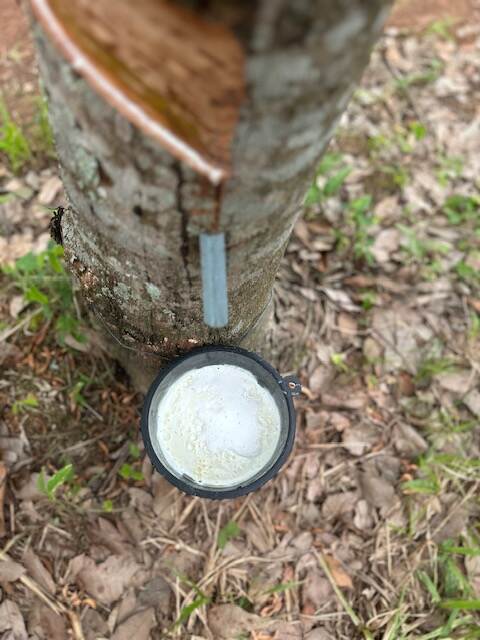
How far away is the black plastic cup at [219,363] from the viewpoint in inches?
55.3

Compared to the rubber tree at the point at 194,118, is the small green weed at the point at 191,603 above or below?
below

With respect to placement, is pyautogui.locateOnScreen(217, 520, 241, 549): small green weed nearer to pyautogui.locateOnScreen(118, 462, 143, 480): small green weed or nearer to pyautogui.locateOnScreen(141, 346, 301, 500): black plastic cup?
pyautogui.locateOnScreen(118, 462, 143, 480): small green weed

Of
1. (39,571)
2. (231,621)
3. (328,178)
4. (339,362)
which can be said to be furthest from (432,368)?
(39,571)

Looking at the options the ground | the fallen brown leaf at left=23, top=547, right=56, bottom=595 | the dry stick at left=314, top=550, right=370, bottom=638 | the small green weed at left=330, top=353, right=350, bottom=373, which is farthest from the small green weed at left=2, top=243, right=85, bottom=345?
the dry stick at left=314, top=550, right=370, bottom=638

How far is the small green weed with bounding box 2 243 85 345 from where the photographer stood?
1.97 m

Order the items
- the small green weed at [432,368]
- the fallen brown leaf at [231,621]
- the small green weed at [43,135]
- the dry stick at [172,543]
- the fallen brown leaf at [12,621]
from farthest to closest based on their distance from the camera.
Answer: the small green weed at [43,135] → the small green weed at [432,368] → the dry stick at [172,543] → the fallen brown leaf at [231,621] → the fallen brown leaf at [12,621]

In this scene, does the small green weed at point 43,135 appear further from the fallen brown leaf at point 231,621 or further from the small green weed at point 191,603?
the fallen brown leaf at point 231,621

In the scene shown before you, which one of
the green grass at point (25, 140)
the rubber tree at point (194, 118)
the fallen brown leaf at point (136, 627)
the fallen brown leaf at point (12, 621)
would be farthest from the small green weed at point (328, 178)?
the fallen brown leaf at point (12, 621)

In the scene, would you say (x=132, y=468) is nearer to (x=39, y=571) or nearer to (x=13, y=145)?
(x=39, y=571)

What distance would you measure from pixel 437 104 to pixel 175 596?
8.73 feet

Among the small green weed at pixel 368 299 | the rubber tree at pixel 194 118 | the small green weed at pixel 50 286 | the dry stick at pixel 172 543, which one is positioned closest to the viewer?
the rubber tree at pixel 194 118

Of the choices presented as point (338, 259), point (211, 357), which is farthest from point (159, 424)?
point (338, 259)

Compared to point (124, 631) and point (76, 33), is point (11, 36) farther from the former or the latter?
point (124, 631)

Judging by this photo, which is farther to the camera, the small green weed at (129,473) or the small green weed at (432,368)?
the small green weed at (432,368)
